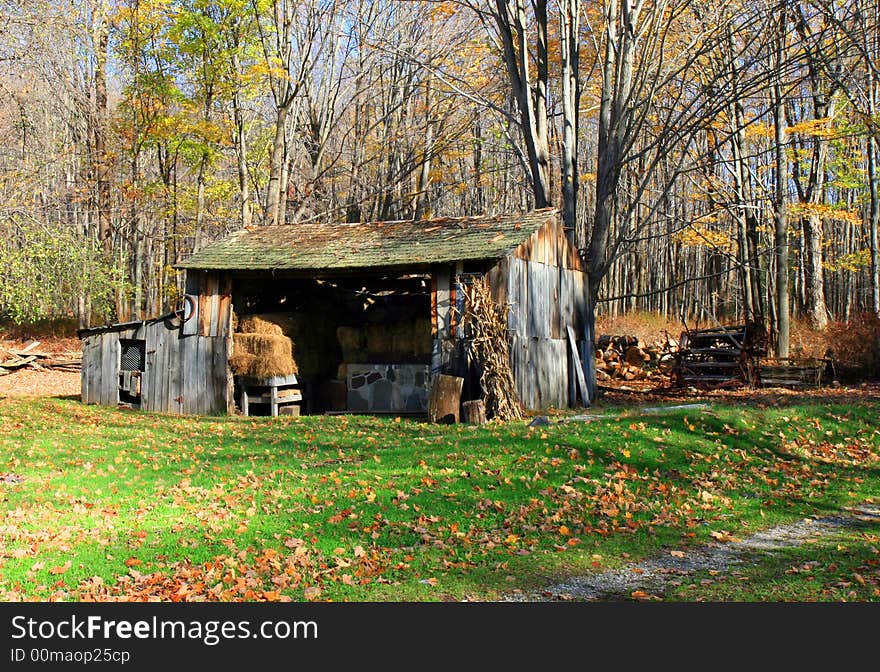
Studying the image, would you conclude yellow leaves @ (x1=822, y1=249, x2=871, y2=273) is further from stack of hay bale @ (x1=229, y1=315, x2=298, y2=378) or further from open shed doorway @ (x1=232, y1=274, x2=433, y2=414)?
stack of hay bale @ (x1=229, y1=315, x2=298, y2=378)

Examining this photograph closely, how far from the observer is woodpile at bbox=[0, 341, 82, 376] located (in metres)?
30.9

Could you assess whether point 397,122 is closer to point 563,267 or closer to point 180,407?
point 563,267

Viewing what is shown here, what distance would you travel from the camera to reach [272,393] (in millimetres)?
21375

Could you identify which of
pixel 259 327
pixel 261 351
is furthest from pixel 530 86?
pixel 261 351

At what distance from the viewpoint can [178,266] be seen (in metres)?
20.3

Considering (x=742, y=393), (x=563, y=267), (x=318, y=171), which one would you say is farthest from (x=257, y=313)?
(x=742, y=393)

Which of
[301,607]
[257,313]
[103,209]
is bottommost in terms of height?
[301,607]

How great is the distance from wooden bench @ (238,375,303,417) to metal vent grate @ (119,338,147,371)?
3.43 m

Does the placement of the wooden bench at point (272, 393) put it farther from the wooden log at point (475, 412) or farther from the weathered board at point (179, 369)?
the wooden log at point (475, 412)

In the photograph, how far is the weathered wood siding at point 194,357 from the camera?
21344 millimetres

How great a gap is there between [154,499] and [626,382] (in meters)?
20.7

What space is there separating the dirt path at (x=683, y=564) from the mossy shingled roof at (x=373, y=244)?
386 inches

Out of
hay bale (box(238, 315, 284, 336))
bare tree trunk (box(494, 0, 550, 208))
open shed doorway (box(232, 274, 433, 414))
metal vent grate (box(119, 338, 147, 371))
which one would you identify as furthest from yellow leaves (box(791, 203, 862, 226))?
metal vent grate (box(119, 338, 147, 371))

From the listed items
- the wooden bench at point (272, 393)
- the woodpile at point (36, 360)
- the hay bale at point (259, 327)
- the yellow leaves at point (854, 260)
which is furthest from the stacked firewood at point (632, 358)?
the woodpile at point (36, 360)
